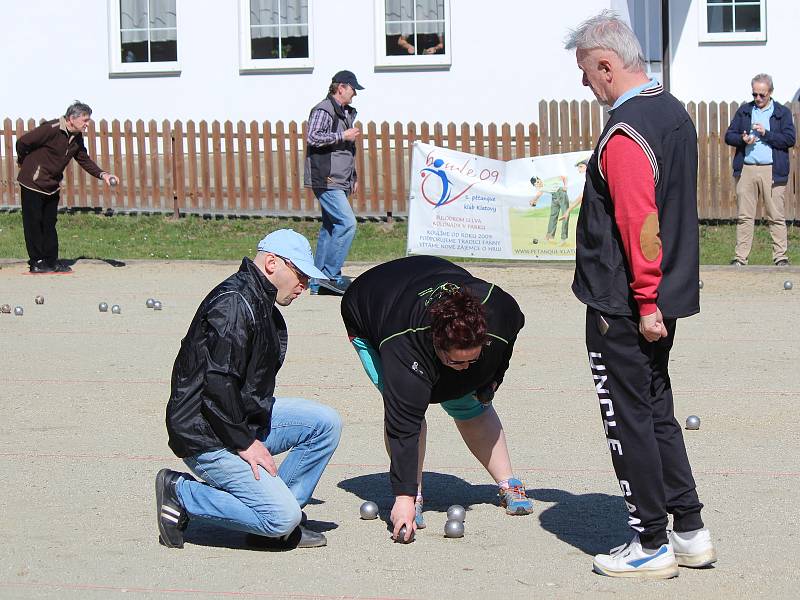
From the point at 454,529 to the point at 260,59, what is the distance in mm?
17520

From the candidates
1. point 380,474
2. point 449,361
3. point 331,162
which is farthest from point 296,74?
point 449,361

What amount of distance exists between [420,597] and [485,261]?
11.0 metres

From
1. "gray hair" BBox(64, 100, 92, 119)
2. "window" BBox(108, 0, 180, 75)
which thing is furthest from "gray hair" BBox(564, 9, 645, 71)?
"window" BBox(108, 0, 180, 75)

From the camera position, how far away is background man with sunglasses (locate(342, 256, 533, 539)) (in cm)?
538

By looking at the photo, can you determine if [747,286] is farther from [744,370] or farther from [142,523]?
[142,523]

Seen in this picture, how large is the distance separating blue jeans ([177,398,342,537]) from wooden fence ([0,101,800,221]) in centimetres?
1294

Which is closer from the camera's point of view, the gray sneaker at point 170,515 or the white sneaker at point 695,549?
the white sneaker at point 695,549

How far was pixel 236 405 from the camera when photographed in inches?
219

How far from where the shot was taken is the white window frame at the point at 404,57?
71.3 feet

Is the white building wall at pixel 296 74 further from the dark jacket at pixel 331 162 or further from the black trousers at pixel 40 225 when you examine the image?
the dark jacket at pixel 331 162

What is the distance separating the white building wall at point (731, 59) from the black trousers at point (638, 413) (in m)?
18.3

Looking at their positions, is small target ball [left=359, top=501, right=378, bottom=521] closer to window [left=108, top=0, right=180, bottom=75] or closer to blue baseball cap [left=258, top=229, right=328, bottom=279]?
blue baseball cap [left=258, top=229, right=328, bottom=279]

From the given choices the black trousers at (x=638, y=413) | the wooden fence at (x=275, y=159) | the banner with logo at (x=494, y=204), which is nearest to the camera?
the black trousers at (x=638, y=413)

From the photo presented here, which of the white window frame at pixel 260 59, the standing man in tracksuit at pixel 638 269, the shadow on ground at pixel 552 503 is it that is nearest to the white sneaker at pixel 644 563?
the standing man in tracksuit at pixel 638 269
